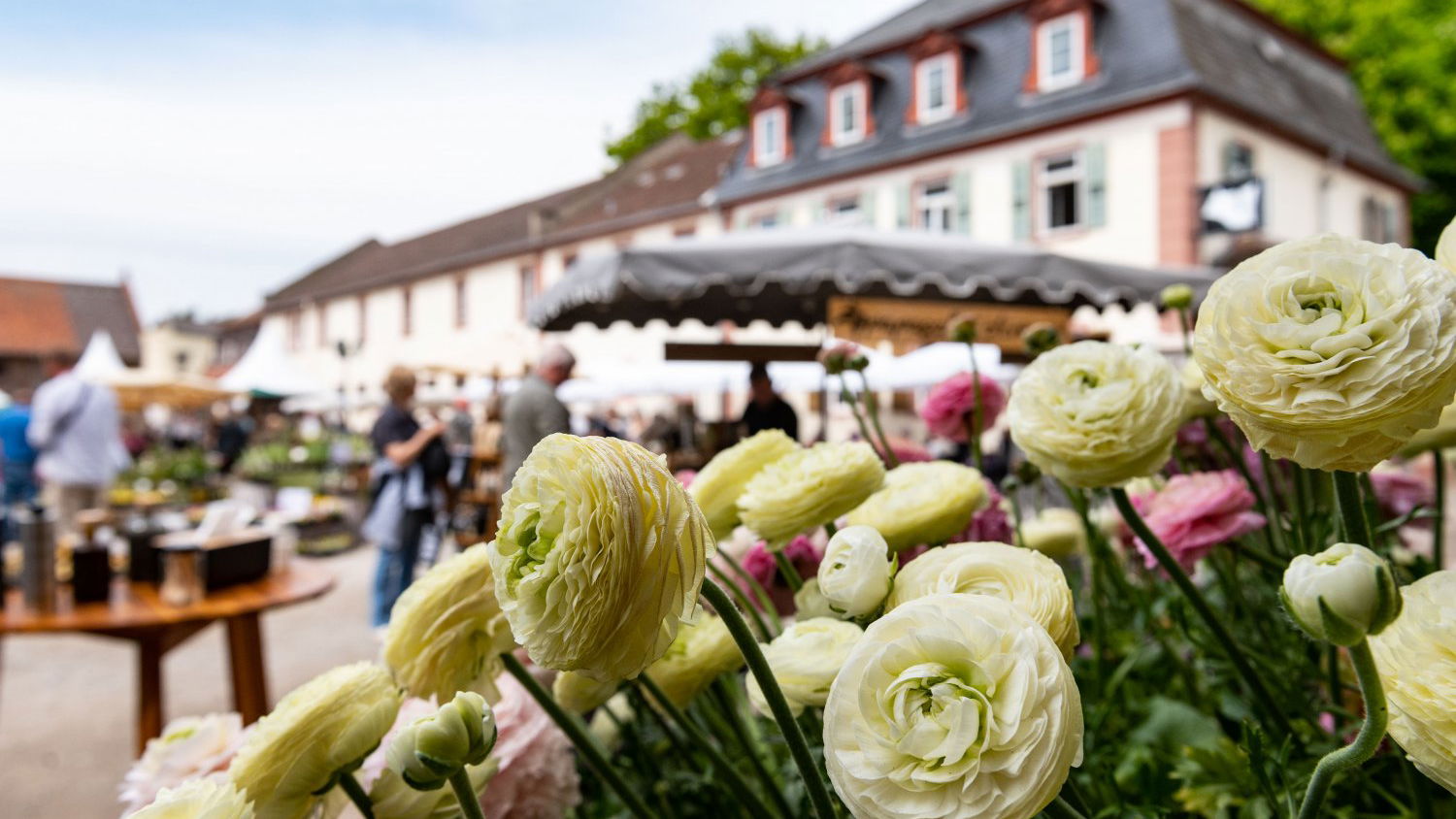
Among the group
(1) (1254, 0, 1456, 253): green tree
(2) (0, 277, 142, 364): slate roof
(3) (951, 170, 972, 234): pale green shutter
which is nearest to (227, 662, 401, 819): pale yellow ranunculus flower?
(3) (951, 170, 972, 234): pale green shutter

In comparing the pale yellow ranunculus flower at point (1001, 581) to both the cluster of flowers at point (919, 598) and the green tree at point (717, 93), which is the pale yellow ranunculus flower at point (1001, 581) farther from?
the green tree at point (717, 93)

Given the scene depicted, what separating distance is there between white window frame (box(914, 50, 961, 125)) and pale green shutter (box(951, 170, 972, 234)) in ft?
3.52

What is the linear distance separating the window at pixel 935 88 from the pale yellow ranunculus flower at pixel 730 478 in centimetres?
1422

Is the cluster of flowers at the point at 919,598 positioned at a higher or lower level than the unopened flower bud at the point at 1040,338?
lower

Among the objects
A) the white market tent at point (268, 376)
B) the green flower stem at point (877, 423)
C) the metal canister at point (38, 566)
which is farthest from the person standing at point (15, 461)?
the green flower stem at point (877, 423)

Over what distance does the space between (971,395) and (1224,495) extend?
0.34 meters

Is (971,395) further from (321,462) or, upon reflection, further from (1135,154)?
(321,462)

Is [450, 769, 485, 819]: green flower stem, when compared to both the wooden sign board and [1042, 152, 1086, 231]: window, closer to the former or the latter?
the wooden sign board

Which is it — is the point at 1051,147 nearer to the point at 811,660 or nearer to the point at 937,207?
the point at 937,207

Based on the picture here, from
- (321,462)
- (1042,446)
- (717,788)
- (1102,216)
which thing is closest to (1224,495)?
(1042,446)

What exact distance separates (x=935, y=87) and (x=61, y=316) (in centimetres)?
3671

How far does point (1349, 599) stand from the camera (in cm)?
28

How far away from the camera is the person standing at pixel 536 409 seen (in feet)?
14.8

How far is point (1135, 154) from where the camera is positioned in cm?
1156
